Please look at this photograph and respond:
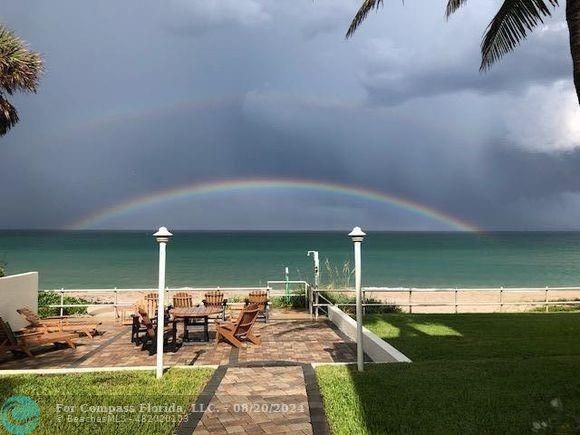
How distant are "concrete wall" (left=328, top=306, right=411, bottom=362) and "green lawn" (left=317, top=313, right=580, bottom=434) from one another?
0.50m

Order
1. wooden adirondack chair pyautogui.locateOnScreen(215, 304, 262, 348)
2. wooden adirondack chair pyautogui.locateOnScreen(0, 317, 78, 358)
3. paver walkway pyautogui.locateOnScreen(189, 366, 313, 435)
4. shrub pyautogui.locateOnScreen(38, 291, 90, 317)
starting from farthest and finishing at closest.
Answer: shrub pyautogui.locateOnScreen(38, 291, 90, 317)
wooden adirondack chair pyautogui.locateOnScreen(215, 304, 262, 348)
wooden adirondack chair pyautogui.locateOnScreen(0, 317, 78, 358)
paver walkway pyautogui.locateOnScreen(189, 366, 313, 435)

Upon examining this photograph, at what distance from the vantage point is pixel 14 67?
37.9 ft

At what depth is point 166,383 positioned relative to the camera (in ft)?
20.9

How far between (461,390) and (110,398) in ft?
14.1

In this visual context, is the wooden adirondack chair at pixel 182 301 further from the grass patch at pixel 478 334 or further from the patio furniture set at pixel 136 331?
the grass patch at pixel 478 334

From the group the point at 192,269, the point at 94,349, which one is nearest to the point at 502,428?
the point at 94,349

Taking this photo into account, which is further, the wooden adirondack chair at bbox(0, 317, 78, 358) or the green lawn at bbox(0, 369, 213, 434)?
the wooden adirondack chair at bbox(0, 317, 78, 358)

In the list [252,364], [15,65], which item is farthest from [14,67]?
[252,364]

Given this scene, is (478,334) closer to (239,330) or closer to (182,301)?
(239,330)

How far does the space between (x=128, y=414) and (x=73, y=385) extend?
5.00ft

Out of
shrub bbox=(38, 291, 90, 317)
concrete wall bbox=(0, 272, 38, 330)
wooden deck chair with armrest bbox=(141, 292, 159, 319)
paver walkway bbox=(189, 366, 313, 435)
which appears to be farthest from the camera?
shrub bbox=(38, 291, 90, 317)

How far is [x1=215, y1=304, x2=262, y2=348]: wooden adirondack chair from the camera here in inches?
367

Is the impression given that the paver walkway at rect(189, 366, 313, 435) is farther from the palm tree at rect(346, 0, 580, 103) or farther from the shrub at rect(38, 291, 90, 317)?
the shrub at rect(38, 291, 90, 317)

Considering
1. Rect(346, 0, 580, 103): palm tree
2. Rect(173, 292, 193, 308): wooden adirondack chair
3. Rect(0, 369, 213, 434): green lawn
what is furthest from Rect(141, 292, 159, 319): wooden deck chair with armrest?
Rect(346, 0, 580, 103): palm tree
